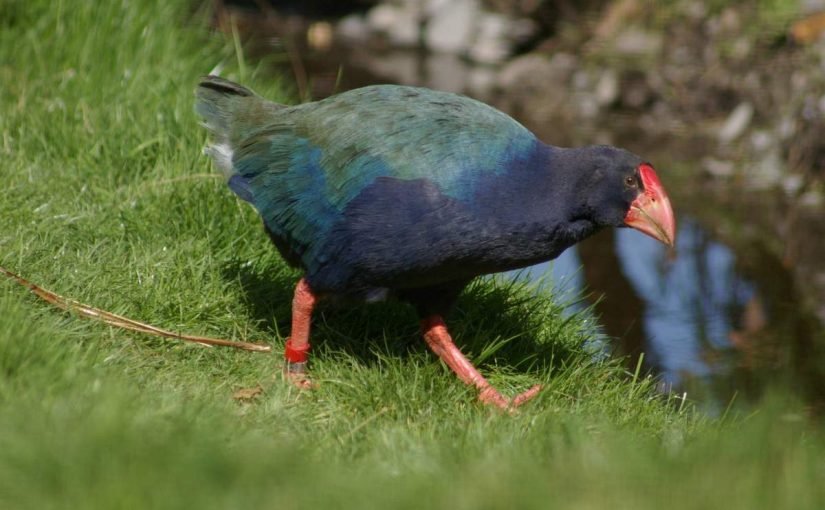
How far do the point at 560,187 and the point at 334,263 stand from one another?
0.63 meters

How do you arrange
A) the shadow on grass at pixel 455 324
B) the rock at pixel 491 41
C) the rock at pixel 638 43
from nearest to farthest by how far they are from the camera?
the shadow on grass at pixel 455 324 → the rock at pixel 638 43 → the rock at pixel 491 41

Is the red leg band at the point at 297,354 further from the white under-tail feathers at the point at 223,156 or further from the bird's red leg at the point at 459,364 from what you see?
the white under-tail feathers at the point at 223,156

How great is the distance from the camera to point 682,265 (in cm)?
521

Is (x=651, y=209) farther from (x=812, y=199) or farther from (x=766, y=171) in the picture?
(x=766, y=171)

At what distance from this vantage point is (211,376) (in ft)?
10.3

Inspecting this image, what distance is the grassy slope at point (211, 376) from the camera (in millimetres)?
2154

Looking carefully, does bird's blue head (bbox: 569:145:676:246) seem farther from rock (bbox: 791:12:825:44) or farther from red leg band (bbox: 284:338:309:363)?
rock (bbox: 791:12:825:44)

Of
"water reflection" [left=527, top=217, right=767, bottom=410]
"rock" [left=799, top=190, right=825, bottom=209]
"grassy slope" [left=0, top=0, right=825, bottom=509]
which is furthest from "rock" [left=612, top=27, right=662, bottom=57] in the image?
"grassy slope" [left=0, top=0, right=825, bottom=509]

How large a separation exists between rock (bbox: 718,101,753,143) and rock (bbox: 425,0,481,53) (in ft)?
7.28

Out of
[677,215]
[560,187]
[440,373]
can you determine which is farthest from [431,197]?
[677,215]

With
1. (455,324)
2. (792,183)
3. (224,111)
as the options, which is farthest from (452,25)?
(455,324)

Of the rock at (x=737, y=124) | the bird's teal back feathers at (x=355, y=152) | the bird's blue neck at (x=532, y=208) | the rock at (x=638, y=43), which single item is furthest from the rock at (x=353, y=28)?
the bird's blue neck at (x=532, y=208)

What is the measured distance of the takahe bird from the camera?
297 cm

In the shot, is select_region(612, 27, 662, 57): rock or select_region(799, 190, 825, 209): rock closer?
select_region(799, 190, 825, 209): rock
